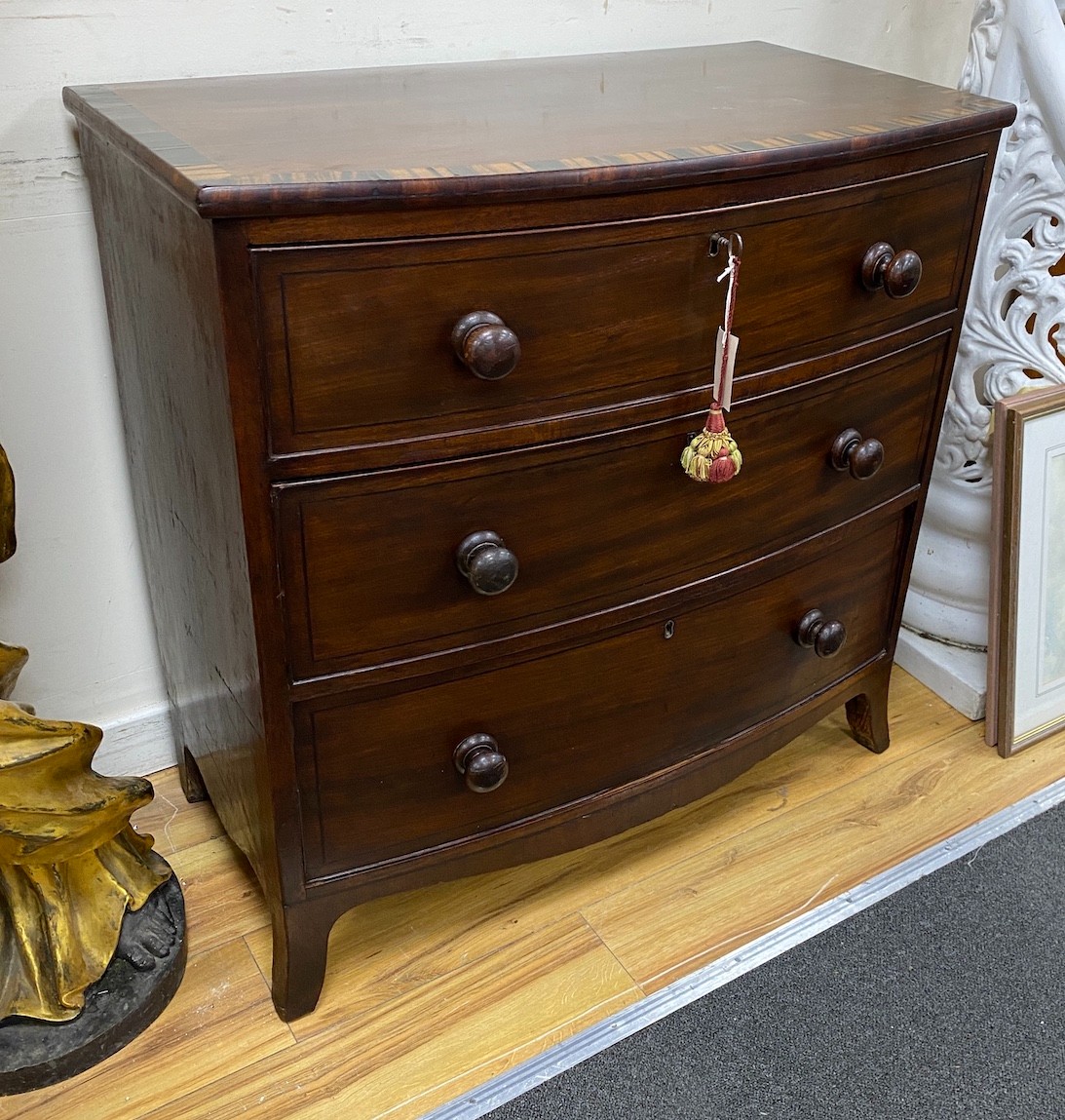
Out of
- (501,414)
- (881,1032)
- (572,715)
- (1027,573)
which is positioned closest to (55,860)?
(572,715)

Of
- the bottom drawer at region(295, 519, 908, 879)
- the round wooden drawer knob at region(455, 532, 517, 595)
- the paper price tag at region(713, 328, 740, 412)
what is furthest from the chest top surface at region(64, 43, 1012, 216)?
the bottom drawer at region(295, 519, 908, 879)

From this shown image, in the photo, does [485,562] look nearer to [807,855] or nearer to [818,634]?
[818,634]

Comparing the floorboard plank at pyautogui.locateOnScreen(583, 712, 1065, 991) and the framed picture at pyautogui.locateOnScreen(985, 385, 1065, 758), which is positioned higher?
the framed picture at pyautogui.locateOnScreen(985, 385, 1065, 758)

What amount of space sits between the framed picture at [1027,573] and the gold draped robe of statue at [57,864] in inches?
44.5

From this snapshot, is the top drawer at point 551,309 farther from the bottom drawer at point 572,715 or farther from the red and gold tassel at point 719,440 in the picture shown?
the bottom drawer at point 572,715

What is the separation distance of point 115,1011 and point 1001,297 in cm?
137

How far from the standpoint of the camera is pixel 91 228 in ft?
4.06

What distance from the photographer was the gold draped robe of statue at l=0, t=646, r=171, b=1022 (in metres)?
1.07

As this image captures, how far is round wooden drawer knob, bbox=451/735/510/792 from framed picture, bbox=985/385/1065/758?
833 millimetres

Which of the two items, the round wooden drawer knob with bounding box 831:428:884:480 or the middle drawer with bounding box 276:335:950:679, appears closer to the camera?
the middle drawer with bounding box 276:335:950:679

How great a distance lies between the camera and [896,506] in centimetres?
137

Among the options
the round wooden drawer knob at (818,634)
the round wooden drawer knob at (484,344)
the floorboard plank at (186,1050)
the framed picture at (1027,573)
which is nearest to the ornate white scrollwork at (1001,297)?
the framed picture at (1027,573)

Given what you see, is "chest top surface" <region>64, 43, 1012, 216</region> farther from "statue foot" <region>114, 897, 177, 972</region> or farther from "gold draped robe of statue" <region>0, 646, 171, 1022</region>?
"statue foot" <region>114, 897, 177, 972</region>

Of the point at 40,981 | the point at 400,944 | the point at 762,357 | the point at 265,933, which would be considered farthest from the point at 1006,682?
the point at 40,981
